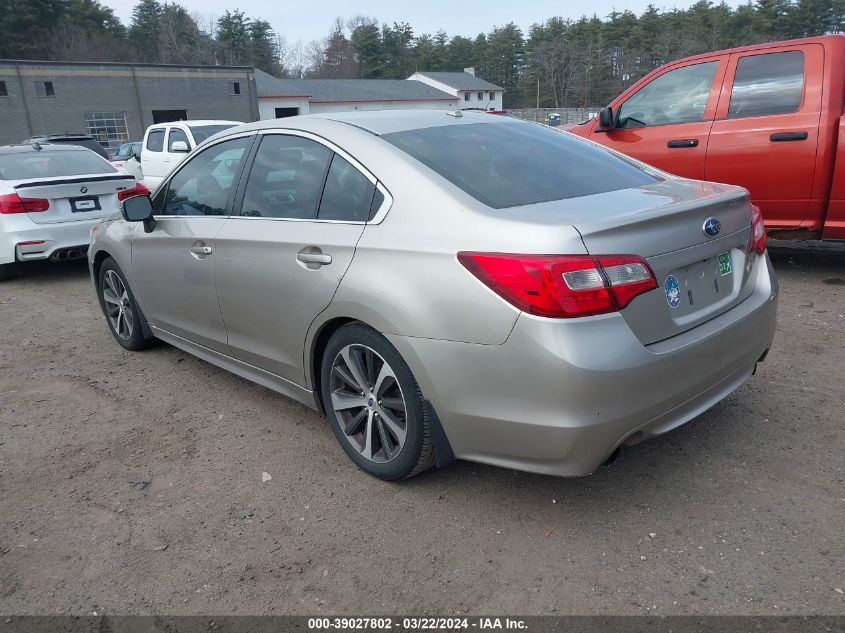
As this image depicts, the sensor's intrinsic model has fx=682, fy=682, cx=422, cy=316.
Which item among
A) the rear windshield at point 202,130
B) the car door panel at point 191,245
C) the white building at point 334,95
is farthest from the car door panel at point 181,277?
the white building at point 334,95

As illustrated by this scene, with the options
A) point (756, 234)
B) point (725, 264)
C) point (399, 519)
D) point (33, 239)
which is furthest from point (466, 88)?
point (399, 519)

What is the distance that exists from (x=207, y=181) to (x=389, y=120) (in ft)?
4.32

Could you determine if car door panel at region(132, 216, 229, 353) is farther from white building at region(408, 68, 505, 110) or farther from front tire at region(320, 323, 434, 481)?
white building at region(408, 68, 505, 110)

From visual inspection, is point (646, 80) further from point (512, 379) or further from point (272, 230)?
point (512, 379)

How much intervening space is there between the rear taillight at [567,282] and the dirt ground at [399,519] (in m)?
0.98

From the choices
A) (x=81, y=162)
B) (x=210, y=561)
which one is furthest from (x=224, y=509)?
(x=81, y=162)

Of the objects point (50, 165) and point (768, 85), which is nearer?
point (768, 85)

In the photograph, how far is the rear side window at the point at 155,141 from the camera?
1403cm

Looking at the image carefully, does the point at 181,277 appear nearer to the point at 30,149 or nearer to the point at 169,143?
the point at 30,149

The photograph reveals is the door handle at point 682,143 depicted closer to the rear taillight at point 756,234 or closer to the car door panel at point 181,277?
the rear taillight at point 756,234

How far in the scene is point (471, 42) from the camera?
101 metres

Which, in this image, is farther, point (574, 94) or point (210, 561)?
point (574, 94)

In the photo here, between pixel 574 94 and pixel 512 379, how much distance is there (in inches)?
3182

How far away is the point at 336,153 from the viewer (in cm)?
330
